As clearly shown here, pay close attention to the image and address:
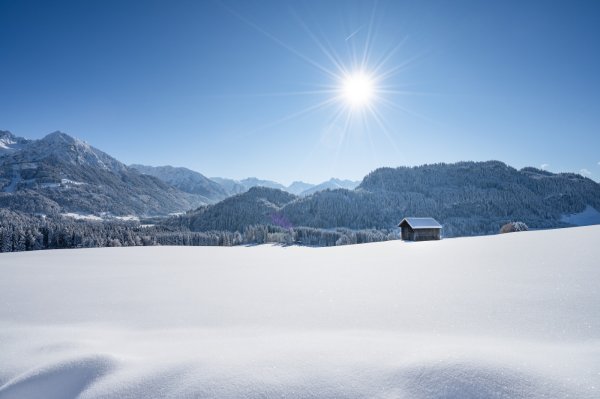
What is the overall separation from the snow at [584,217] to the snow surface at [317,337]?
21744cm

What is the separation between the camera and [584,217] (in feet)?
538

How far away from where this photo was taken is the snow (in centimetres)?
15960

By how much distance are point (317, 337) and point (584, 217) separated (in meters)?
240

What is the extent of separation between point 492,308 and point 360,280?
4292mm

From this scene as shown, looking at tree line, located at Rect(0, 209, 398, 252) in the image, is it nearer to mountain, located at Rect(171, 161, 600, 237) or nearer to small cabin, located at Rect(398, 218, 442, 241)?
small cabin, located at Rect(398, 218, 442, 241)

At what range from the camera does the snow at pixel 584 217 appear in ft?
524

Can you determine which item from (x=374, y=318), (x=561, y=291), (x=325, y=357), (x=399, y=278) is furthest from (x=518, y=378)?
(x=399, y=278)

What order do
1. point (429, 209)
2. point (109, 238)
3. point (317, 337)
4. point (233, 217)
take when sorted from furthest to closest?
point (233, 217) < point (429, 209) < point (109, 238) < point (317, 337)

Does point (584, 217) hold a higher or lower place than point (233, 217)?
higher

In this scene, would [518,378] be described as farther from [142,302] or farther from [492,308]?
[142,302]

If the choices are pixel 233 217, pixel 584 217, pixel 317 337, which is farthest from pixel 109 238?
pixel 584 217

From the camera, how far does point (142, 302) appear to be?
7.58 meters

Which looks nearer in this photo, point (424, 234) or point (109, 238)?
point (424, 234)

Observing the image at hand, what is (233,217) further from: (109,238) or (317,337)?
(317,337)
